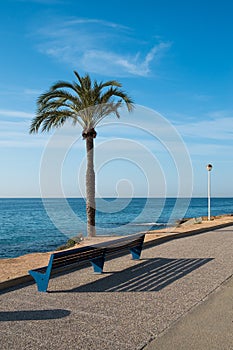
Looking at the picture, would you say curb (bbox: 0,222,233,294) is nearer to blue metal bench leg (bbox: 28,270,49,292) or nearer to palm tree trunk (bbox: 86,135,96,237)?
blue metal bench leg (bbox: 28,270,49,292)

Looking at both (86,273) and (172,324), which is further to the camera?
(86,273)

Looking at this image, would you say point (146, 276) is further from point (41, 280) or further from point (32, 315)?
point (32, 315)

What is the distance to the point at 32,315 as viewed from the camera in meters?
4.96

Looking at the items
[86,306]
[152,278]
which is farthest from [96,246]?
[86,306]

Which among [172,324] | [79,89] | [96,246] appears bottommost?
[172,324]

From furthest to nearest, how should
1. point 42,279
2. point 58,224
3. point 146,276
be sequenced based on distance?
point 58,224 → point 146,276 → point 42,279

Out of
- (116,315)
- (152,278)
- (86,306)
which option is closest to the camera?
(116,315)

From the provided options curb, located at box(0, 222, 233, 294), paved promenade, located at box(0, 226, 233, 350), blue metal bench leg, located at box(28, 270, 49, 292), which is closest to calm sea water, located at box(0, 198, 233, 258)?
curb, located at box(0, 222, 233, 294)

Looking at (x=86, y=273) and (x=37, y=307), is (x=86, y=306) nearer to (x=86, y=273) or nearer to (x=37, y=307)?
(x=37, y=307)

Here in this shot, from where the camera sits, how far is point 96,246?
754 cm

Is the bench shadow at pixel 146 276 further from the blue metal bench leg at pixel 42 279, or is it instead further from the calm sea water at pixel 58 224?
the calm sea water at pixel 58 224

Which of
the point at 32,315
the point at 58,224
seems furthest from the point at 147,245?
the point at 58,224

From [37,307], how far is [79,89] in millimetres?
12805

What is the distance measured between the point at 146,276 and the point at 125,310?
2.22 m
